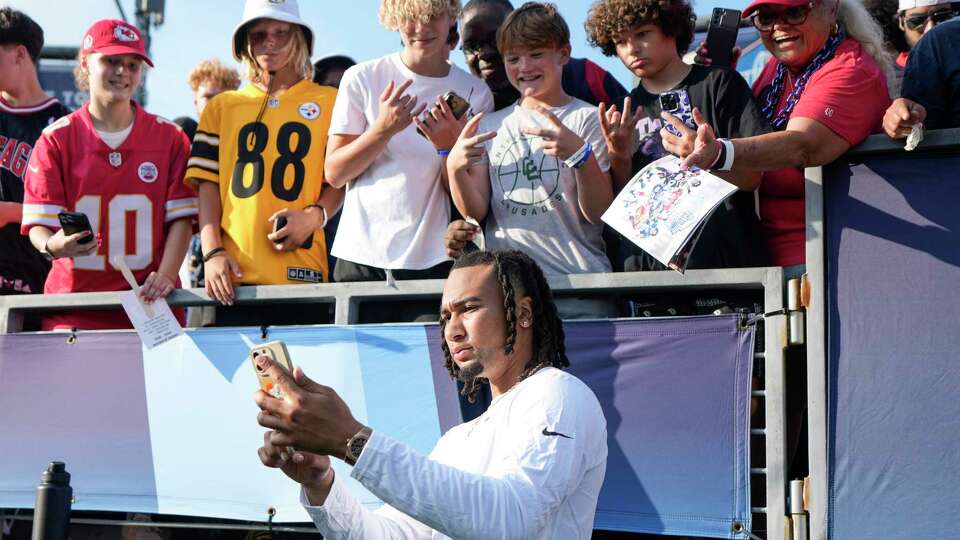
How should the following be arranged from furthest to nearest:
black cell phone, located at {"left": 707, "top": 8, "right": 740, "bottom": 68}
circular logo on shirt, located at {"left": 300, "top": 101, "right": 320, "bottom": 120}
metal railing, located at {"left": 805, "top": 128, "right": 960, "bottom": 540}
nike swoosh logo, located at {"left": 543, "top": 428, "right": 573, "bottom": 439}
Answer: circular logo on shirt, located at {"left": 300, "top": 101, "right": 320, "bottom": 120}
black cell phone, located at {"left": 707, "top": 8, "right": 740, "bottom": 68}
metal railing, located at {"left": 805, "top": 128, "right": 960, "bottom": 540}
nike swoosh logo, located at {"left": 543, "top": 428, "right": 573, "bottom": 439}

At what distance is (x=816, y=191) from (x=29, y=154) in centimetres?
451

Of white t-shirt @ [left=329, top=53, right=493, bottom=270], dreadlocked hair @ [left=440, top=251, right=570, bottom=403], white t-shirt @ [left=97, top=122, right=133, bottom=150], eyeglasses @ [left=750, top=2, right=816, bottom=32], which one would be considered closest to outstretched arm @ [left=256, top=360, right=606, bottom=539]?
dreadlocked hair @ [left=440, top=251, right=570, bottom=403]

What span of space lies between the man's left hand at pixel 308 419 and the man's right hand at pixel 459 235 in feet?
8.24

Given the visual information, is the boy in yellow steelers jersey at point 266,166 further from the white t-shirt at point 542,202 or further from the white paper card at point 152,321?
the white t-shirt at point 542,202

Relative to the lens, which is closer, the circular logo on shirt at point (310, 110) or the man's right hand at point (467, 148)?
the man's right hand at point (467, 148)

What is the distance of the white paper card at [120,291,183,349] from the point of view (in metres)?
5.75

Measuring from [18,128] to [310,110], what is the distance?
1973 millimetres

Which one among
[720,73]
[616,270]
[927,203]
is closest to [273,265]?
[616,270]

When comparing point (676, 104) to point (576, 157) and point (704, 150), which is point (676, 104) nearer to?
point (576, 157)

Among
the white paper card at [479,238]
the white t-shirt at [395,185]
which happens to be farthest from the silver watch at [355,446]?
the white t-shirt at [395,185]

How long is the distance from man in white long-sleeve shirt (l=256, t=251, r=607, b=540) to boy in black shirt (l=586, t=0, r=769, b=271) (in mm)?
1291

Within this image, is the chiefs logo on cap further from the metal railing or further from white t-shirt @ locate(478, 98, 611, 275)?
the metal railing

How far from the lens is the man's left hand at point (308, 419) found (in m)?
2.87

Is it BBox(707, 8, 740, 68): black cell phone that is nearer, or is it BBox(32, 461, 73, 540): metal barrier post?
BBox(32, 461, 73, 540): metal barrier post
